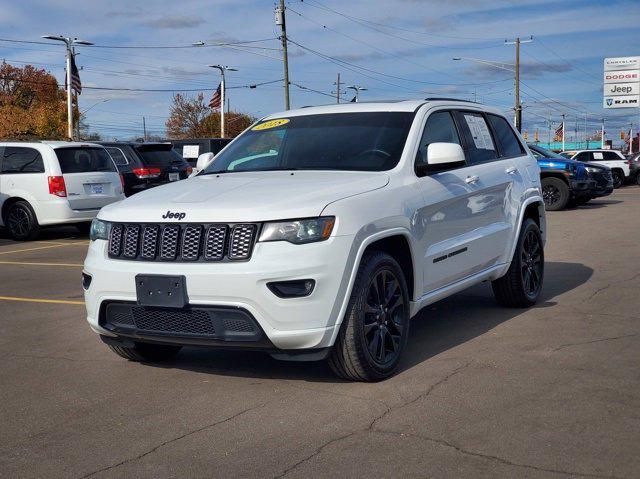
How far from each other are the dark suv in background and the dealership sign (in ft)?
188

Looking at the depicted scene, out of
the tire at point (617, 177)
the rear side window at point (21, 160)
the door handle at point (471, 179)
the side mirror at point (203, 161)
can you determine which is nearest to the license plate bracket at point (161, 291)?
the side mirror at point (203, 161)

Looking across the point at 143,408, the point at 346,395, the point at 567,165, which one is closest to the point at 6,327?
the point at 143,408

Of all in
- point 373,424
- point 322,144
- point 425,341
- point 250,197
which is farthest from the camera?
point 425,341

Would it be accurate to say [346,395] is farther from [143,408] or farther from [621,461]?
[621,461]

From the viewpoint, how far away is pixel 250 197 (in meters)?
5.09

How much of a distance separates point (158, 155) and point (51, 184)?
4.25m

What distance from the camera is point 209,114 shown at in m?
96.5

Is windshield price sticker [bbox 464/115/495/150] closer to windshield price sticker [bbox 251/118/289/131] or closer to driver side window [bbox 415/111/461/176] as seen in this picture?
driver side window [bbox 415/111/461/176]

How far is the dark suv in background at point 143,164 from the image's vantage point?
18.1m

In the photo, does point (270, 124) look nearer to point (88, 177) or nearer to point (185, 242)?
point (185, 242)

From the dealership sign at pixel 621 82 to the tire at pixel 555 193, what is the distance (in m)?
51.8

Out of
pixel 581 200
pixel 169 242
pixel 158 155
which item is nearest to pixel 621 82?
pixel 581 200

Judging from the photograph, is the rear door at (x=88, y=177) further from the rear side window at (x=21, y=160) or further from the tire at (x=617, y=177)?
the tire at (x=617, y=177)

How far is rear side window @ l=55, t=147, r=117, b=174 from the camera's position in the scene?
15.1m
